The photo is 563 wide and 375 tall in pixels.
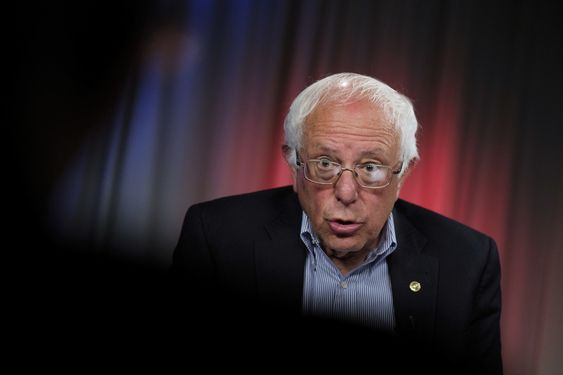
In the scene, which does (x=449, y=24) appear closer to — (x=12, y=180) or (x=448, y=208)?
(x=448, y=208)

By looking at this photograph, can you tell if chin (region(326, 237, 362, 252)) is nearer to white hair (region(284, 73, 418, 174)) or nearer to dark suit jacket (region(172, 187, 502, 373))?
dark suit jacket (region(172, 187, 502, 373))

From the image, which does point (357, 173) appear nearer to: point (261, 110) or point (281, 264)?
point (281, 264)

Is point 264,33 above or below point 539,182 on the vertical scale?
above

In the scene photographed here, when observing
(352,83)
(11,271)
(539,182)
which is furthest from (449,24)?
(11,271)

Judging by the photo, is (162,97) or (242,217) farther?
(162,97)

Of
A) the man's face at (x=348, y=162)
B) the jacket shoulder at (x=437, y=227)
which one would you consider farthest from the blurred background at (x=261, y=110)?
the man's face at (x=348, y=162)

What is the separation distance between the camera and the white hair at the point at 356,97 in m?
1.83

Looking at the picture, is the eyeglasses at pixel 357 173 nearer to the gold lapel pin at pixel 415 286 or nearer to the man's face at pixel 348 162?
the man's face at pixel 348 162

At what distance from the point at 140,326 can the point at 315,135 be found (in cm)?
142

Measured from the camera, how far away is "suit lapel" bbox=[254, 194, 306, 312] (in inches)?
74.7

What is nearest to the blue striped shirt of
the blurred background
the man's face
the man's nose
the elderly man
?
the elderly man

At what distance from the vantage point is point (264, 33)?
10.7 feet

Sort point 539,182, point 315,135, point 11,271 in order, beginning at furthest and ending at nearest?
point 539,182 < point 315,135 < point 11,271

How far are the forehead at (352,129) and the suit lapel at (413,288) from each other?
1.34 ft
